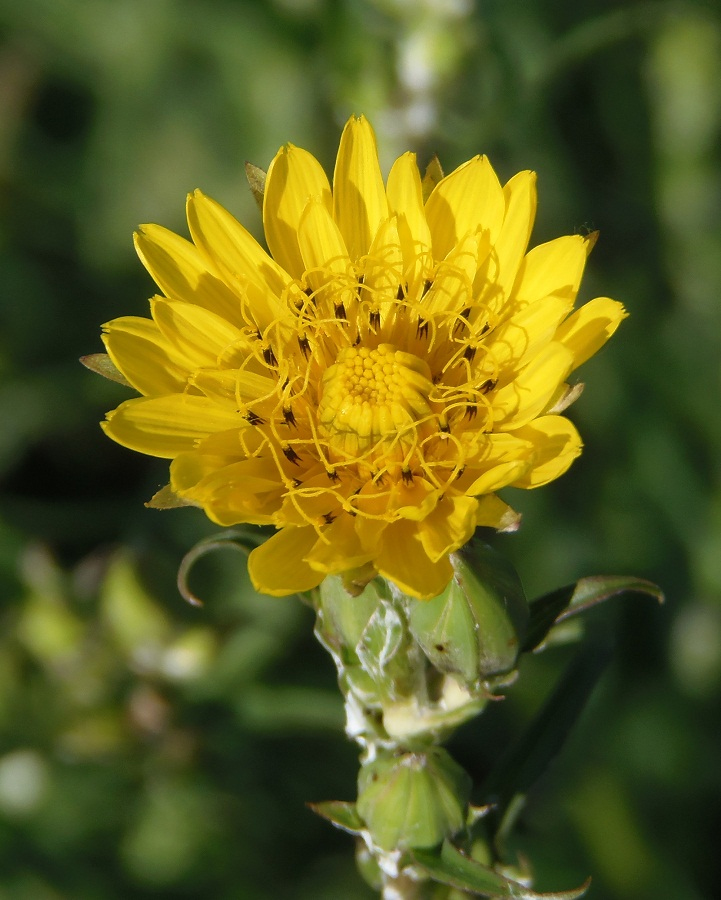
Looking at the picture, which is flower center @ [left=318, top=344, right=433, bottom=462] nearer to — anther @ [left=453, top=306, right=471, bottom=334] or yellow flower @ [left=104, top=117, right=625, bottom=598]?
yellow flower @ [left=104, top=117, right=625, bottom=598]

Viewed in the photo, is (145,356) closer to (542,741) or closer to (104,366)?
(104,366)

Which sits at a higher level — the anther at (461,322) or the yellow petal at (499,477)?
the anther at (461,322)

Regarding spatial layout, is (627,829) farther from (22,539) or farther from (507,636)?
(22,539)

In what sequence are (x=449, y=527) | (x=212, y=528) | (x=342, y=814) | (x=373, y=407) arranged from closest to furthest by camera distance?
(x=449, y=527)
(x=342, y=814)
(x=373, y=407)
(x=212, y=528)

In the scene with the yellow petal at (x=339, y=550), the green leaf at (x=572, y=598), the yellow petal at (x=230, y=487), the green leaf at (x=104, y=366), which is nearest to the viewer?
the yellow petal at (x=339, y=550)

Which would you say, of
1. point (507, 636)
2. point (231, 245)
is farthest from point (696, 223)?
point (507, 636)

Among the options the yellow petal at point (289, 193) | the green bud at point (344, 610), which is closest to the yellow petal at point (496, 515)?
the green bud at point (344, 610)

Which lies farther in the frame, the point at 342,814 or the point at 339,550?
the point at 342,814

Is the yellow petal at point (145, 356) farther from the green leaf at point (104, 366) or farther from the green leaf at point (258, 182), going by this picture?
the green leaf at point (258, 182)

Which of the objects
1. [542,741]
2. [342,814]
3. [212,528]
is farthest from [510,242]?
[212,528]
